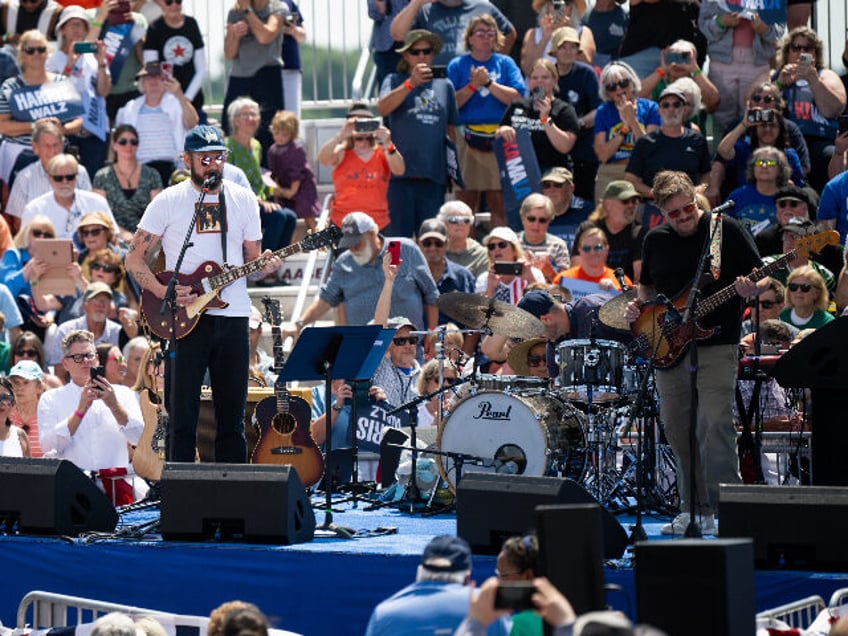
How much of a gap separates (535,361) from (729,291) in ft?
9.11

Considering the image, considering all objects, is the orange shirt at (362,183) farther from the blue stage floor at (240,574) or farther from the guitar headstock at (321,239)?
the blue stage floor at (240,574)

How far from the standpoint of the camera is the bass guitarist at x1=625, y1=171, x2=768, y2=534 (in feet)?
33.7

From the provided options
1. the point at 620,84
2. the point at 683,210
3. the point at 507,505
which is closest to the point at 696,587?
the point at 507,505

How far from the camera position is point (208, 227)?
11.0 meters

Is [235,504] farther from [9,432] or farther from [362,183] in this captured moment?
[362,183]

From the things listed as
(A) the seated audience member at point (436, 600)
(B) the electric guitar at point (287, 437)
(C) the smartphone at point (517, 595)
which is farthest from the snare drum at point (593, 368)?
(C) the smartphone at point (517, 595)

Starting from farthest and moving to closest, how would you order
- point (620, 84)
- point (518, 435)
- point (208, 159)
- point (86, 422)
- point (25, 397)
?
point (620, 84)
point (25, 397)
point (86, 422)
point (518, 435)
point (208, 159)

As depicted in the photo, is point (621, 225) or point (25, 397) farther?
point (621, 225)

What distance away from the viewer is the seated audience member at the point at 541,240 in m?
15.3

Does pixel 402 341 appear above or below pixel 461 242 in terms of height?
below

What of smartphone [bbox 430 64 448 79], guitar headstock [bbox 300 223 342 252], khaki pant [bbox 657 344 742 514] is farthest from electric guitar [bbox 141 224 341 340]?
smartphone [bbox 430 64 448 79]

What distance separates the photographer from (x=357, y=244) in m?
14.9

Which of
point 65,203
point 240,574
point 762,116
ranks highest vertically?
point 762,116

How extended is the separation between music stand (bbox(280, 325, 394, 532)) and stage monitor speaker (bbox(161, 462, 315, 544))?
63 cm
